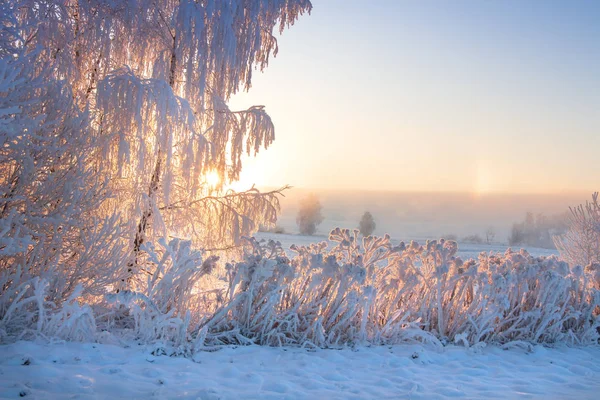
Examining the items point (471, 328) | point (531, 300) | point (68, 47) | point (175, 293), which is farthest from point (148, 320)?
point (531, 300)

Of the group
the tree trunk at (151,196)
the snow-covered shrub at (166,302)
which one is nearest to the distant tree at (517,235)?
the tree trunk at (151,196)

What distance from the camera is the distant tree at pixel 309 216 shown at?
106 ft

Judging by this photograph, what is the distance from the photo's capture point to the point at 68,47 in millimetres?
4895

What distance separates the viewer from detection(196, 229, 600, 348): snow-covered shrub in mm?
3746

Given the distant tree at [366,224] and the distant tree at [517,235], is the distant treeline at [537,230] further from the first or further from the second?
the distant tree at [366,224]

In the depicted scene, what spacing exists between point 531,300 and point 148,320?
13.7 feet

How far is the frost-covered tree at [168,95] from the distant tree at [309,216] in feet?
85.0

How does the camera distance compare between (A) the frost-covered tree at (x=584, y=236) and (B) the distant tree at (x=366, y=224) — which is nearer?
(A) the frost-covered tree at (x=584, y=236)

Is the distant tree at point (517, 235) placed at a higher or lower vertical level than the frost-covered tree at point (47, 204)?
lower

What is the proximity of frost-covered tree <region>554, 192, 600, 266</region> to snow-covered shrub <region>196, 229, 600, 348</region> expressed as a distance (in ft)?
11.0

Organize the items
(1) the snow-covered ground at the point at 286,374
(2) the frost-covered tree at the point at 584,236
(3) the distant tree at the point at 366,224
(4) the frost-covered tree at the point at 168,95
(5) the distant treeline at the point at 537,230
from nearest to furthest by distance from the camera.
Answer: (1) the snow-covered ground at the point at 286,374, (4) the frost-covered tree at the point at 168,95, (2) the frost-covered tree at the point at 584,236, (5) the distant treeline at the point at 537,230, (3) the distant tree at the point at 366,224

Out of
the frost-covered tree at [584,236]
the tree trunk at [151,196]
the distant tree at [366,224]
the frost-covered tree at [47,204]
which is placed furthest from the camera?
the distant tree at [366,224]

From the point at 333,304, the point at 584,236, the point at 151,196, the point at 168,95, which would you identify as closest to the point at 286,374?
the point at 333,304

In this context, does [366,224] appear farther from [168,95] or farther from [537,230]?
[168,95]
